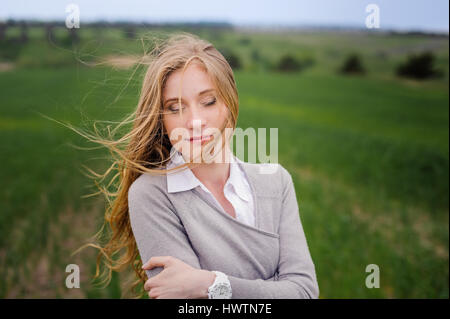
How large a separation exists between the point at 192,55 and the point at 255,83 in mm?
24124

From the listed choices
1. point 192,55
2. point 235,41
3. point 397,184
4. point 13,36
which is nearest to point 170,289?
point 192,55

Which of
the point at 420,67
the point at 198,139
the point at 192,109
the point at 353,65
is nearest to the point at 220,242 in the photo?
the point at 198,139

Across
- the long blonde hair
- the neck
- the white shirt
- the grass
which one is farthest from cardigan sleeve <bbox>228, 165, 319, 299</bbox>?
the grass

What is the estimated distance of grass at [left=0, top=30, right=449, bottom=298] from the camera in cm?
370

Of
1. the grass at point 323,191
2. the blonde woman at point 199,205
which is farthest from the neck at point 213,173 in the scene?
the grass at point 323,191

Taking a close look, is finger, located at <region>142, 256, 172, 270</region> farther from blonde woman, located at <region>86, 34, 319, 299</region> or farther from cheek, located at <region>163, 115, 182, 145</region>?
cheek, located at <region>163, 115, 182, 145</region>

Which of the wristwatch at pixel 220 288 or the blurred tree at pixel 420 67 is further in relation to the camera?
the blurred tree at pixel 420 67

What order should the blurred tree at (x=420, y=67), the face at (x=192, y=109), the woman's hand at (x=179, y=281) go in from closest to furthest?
1. the woman's hand at (x=179, y=281)
2. the face at (x=192, y=109)
3. the blurred tree at (x=420, y=67)

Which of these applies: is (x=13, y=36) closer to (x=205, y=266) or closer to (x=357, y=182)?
(x=357, y=182)

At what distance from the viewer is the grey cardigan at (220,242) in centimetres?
141

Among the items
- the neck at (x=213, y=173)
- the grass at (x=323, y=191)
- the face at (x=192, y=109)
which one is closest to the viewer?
the face at (x=192, y=109)

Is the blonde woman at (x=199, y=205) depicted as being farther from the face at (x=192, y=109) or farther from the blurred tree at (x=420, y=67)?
the blurred tree at (x=420, y=67)

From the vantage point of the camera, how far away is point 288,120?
47.3 feet

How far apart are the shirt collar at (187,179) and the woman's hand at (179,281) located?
269 millimetres
